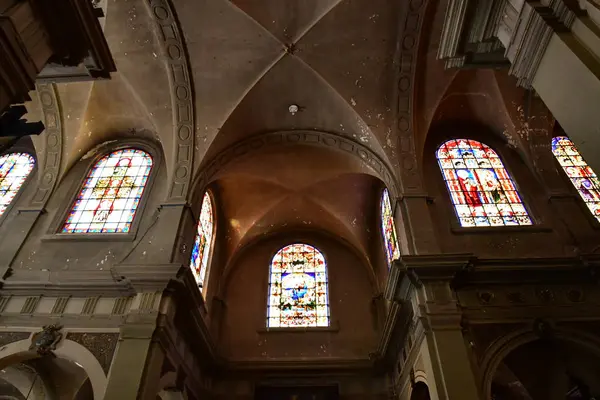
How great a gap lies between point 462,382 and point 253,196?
787 cm

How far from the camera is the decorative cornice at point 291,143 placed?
10703 mm

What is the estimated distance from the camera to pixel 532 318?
7512mm

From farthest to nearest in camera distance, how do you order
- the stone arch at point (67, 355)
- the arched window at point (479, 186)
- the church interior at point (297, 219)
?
the arched window at point (479, 186), the church interior at point (297, 219), the stone arch at point (67, 355)

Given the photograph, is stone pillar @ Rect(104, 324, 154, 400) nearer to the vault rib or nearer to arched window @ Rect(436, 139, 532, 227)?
arched window @ Rect(436, 139, 532, 227)

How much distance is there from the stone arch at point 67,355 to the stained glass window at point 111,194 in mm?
2721

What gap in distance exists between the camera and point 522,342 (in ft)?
24.1

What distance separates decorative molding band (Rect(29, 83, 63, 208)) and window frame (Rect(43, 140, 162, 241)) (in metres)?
0.44

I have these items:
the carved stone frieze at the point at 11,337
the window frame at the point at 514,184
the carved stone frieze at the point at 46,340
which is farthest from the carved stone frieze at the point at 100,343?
the window frame at the point at 514,184

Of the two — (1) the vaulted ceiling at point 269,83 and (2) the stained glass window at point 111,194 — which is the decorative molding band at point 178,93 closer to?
(1) the vaulted ceiling at point 269,83

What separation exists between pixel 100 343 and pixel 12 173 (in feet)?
20.6

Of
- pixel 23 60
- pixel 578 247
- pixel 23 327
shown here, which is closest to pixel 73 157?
pixel 23 327

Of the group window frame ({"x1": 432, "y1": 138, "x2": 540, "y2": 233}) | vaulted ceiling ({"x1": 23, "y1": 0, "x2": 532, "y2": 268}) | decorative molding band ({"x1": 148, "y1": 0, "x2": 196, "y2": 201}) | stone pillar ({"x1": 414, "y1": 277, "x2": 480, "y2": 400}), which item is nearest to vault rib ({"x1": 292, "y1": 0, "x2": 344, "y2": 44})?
vaulted ceiling ({"x1": 23, "y1": 0, "x2": 532, "y2": 268})

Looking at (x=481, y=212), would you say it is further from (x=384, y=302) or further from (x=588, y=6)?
(x=588, y=6)

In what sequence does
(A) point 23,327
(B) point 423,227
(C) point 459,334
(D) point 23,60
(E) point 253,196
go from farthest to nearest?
(E) point 253,196 → (B) point 423,227 → (A) point 23,327 → (C) point 459,334 → (D) point 23,60
